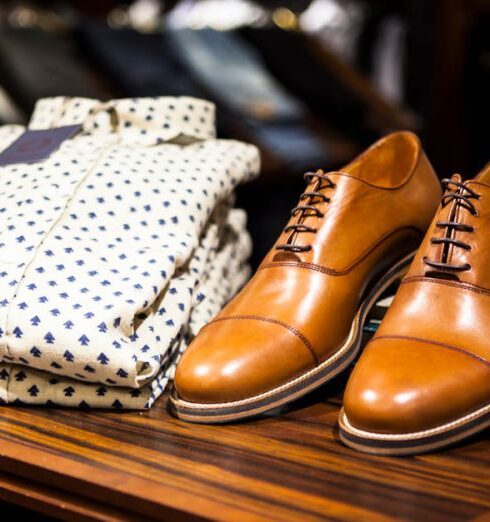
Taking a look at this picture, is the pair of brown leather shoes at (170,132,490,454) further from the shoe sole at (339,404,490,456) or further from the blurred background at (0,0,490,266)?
the blurred background at (0,0,490,266)

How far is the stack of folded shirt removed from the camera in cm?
62

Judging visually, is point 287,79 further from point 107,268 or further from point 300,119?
point 107,268

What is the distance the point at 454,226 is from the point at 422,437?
0.56ft

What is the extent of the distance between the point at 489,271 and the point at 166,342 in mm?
269

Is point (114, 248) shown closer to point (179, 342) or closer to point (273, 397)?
point (179, 342)

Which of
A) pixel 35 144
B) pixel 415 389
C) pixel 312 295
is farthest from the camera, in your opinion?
pixel 35 144

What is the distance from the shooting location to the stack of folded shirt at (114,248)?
62 cm

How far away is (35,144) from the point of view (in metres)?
0.82

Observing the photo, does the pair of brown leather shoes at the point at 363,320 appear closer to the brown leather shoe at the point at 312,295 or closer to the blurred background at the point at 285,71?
the brown leather shoe at the point at 312,295

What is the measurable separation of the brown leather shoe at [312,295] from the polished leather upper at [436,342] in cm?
5

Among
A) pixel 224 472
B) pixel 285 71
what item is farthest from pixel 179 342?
pixel 285 71

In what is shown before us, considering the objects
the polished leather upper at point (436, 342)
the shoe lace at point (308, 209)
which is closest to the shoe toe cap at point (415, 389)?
the polished leather upper at point (436, 342)

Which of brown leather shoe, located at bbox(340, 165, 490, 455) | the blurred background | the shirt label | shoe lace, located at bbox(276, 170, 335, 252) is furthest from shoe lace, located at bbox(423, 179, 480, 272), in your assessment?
the blurred background

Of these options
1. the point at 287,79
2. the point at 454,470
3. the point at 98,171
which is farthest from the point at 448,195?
the point at 287,79
